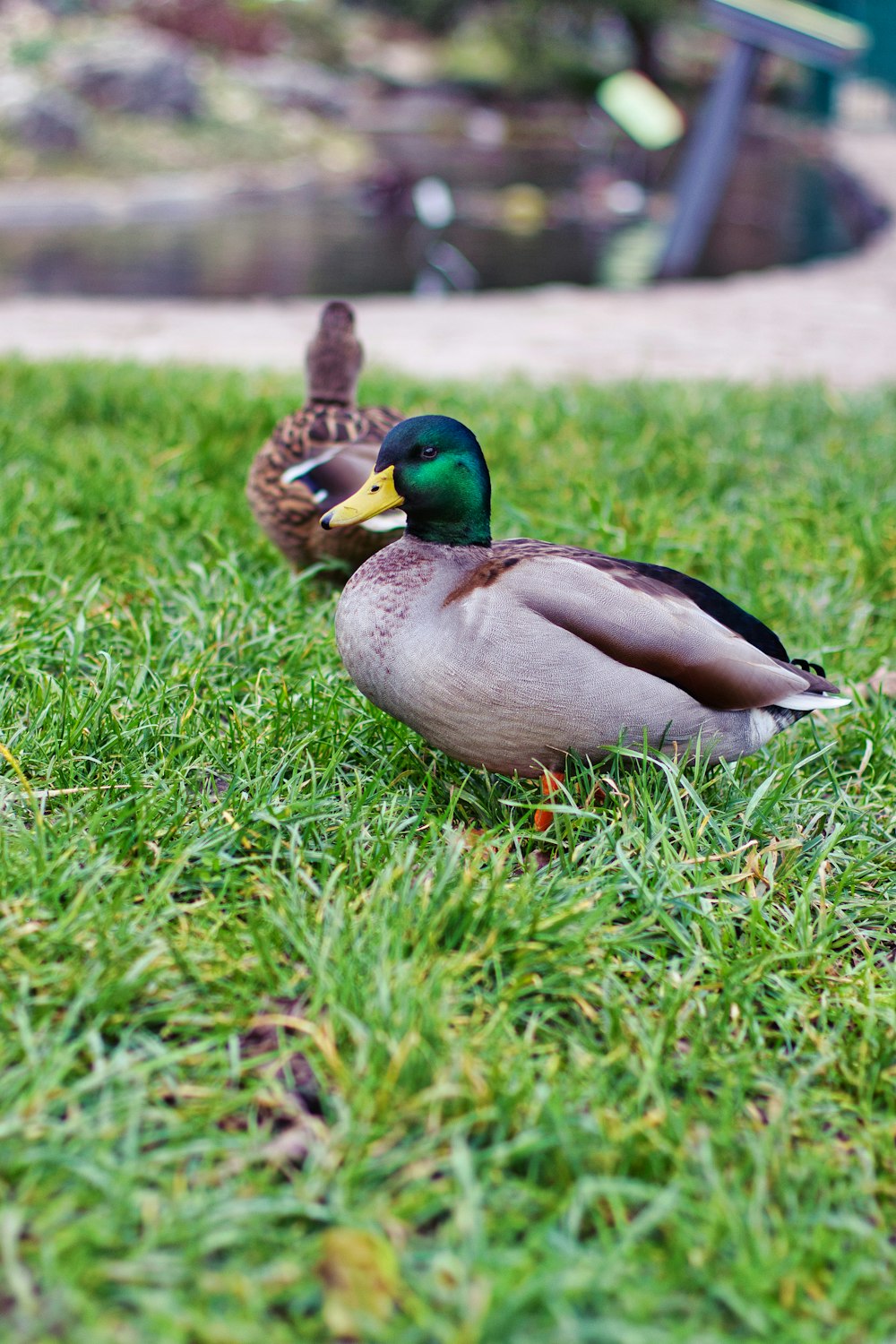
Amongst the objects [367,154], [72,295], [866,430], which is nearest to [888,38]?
[367,154]

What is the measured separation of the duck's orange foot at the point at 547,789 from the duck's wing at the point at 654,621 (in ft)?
0.84

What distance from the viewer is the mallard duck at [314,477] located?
A: 307 cm

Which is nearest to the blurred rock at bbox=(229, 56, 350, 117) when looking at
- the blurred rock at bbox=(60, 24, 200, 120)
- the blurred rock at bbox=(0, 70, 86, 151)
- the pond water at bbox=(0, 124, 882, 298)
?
the blurred rock at bbox=(60, 24, 200, 120)

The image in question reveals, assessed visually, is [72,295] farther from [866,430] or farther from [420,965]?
[420,965]

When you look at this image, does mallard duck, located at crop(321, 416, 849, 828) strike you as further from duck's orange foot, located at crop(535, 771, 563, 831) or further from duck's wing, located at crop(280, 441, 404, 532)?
duck's wing, located at crop(280, 441, 404, 532)

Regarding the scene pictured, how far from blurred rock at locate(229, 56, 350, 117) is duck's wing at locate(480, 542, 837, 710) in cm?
2539

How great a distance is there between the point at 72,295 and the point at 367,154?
15.5 meters

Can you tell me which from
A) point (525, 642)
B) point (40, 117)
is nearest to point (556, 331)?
point (525, 642)

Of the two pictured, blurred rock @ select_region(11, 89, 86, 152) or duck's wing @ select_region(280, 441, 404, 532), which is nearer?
duck's wing @ select_region(280, 441, 404, 532)

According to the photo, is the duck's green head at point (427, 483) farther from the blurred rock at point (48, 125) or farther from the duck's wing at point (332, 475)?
the blurred rock at point (48, 125)

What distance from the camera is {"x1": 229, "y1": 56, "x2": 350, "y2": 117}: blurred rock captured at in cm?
2545

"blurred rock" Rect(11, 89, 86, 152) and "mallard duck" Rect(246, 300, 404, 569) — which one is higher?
"blurred rock" Rect(11, 89, 86, 152)

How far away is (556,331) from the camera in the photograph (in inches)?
306

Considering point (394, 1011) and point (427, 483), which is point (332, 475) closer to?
point (427, 483)
